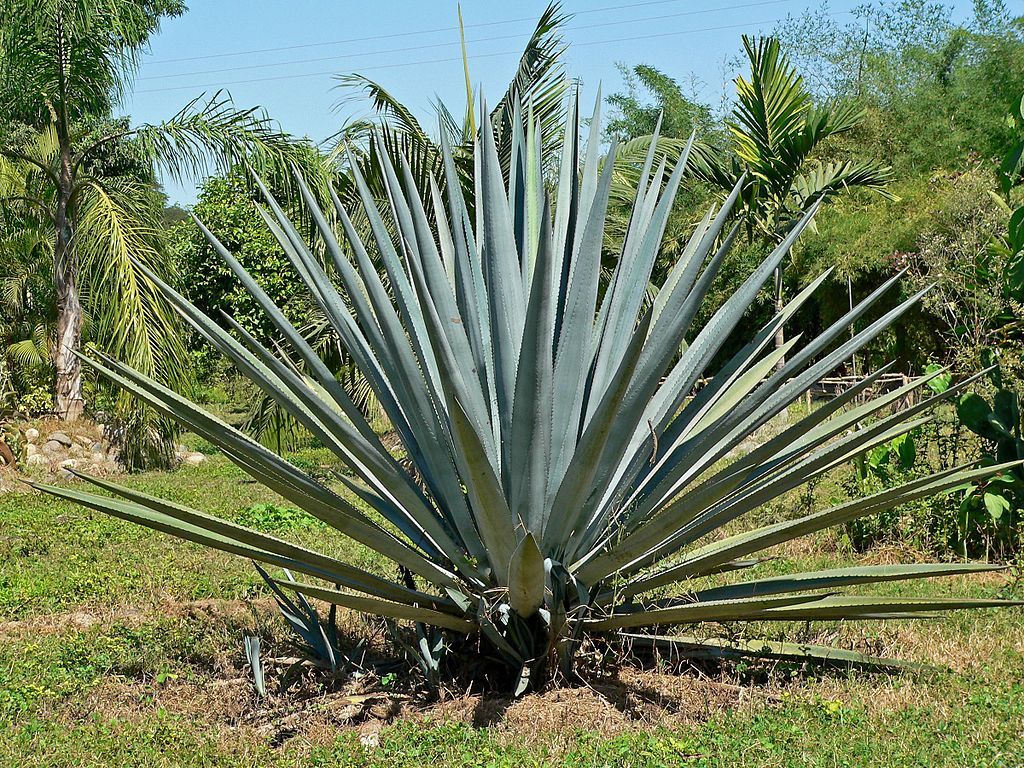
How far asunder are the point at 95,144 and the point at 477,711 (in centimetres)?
1009

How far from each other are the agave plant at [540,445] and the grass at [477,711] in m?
0.31

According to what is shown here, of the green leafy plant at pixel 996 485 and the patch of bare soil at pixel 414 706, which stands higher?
Answer: the green leafy plant at pixel 996 485

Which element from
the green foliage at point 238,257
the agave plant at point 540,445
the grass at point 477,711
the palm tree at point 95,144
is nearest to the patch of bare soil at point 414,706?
the grass at point 477,711

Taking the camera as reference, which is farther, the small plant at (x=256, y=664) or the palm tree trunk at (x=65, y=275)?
the palm tree trunk at (x=65, y=275)

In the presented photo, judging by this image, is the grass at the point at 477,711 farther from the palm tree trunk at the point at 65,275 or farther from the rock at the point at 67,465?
the palm tree trunk at the point at 65,275

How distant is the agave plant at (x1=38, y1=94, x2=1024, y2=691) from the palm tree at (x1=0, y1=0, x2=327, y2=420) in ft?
25.9

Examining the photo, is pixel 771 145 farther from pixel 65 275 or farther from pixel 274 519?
pixel 65 275

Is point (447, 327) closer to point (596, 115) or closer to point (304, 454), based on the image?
point (596, 115)

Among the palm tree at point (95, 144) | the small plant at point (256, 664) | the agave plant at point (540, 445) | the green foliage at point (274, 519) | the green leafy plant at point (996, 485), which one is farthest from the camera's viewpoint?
the palm tree at point (95, 144)

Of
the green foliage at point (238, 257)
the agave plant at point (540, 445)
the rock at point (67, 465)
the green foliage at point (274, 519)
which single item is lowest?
the rock at point (67, 465)

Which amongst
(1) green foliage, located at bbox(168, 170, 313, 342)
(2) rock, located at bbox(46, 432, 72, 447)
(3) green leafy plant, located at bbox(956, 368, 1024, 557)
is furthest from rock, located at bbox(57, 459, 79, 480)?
(3) green leafy plant, located at bbox(956, 368, 1024, 557)

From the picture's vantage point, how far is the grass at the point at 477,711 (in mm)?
3533

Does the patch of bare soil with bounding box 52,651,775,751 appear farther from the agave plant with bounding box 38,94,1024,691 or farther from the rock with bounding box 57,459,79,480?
the rock with bounding box 57,459,79,480

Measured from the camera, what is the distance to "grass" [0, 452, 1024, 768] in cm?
353
